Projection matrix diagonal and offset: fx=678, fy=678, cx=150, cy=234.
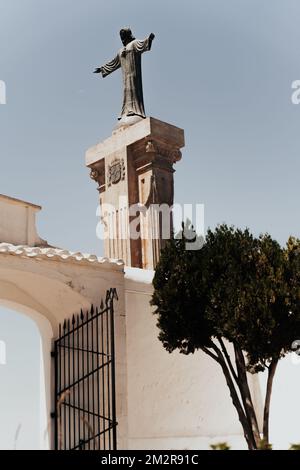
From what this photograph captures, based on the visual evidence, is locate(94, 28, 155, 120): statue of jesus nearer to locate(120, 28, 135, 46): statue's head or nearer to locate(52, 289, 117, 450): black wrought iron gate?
locate(120, 28, 135, 46): statue's head

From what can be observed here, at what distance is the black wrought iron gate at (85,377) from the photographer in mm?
9562

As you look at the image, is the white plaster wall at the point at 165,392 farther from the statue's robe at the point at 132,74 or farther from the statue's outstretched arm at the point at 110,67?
the statue's outstretched arm at the point at 110,67

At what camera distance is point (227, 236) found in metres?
9.55

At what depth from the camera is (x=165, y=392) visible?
10.7 m

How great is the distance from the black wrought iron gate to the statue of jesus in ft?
23.2

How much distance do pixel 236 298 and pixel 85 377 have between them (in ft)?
7.92

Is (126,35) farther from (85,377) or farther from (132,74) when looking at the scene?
(85,377)

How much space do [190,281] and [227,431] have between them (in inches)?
138

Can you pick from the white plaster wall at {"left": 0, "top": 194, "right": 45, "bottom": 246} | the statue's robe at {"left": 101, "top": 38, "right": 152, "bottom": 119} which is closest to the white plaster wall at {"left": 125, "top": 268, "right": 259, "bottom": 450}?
the white plaster wall at {"left": 0, "top": 194, "right": 45, "bottom": 246}

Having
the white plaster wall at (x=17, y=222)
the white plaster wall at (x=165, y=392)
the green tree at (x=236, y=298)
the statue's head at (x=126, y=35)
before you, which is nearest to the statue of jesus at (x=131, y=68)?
the statue's head at (x=126, y=35)

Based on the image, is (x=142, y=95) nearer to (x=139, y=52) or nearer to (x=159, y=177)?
(x=139, y=52)

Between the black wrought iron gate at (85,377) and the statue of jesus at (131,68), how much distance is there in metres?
7.07
